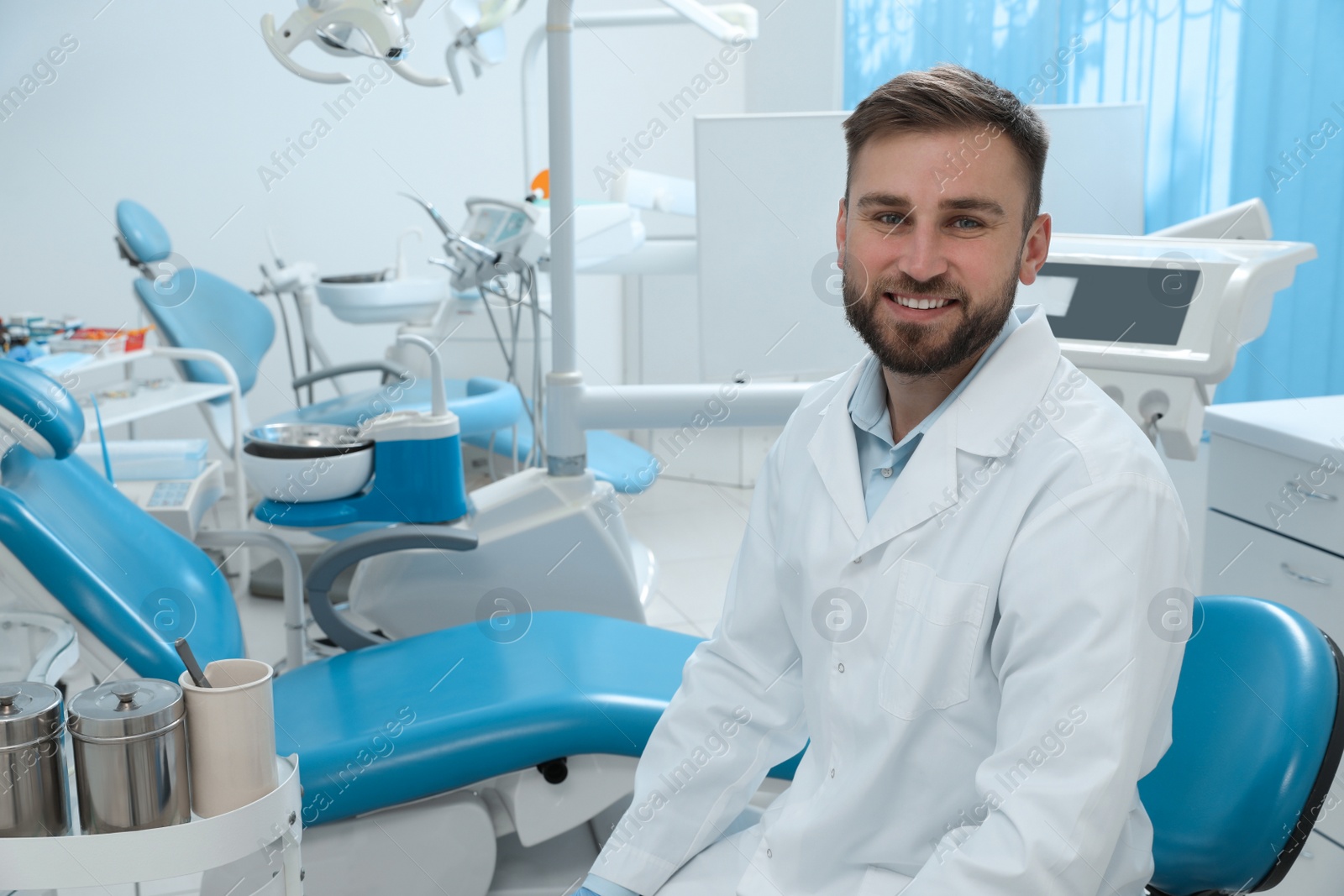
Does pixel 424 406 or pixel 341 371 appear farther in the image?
pixel 341 371

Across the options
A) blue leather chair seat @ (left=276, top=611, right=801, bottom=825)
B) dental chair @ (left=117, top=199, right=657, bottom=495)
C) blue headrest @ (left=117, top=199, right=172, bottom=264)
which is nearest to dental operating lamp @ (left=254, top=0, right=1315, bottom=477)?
blue leather chair seat @ (left=276, top=611, right=801, bottom=825)

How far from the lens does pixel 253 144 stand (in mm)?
4391

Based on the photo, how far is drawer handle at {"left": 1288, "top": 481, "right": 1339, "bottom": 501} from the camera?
1.68 m

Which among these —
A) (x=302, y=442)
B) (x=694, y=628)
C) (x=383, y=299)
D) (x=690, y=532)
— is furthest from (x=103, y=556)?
(x=690, y=532)

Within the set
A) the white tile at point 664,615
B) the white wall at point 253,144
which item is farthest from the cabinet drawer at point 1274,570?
the white wall at point 253,144

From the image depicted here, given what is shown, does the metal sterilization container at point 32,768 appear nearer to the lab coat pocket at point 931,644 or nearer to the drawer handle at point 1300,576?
the lab coat pocket at point 931,644

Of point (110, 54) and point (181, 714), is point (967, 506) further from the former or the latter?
point (110, 54)

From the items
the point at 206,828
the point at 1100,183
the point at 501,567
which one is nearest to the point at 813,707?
the point at 206,828

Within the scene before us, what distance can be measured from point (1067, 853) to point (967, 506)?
0.31 meters

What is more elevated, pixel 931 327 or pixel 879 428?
pixel 931 327

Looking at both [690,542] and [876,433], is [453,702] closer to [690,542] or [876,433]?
[876,433]

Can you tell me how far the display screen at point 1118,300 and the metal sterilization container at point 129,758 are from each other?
4.39 feet

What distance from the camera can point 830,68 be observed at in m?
4.30

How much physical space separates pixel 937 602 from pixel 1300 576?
1.07 meters
